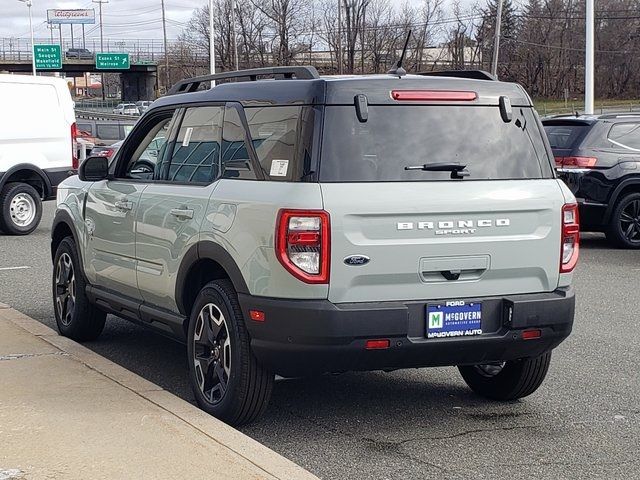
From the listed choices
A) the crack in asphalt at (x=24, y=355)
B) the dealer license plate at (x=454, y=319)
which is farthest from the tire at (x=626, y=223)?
the dealer license plate at (x=454, y=319)

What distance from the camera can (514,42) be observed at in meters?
95.4

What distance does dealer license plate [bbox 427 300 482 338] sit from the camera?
5379 millimetres

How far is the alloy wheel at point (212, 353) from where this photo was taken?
18.7 feet

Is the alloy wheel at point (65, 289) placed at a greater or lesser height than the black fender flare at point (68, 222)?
lesser

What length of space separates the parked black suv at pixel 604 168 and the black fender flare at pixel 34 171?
789cm

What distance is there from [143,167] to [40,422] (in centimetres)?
225

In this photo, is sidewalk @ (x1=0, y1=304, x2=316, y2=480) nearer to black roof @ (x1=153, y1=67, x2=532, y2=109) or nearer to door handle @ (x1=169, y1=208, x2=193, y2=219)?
door handle @ (x1=169, y1=208, x2=193, y2=219)

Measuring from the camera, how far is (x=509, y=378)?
6328 mm

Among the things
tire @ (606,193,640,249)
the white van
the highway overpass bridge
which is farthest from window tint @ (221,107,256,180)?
the highway overpass bridge

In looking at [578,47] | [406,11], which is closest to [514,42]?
[578,47]

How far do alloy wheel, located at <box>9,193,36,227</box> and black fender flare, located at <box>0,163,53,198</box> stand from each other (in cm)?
29

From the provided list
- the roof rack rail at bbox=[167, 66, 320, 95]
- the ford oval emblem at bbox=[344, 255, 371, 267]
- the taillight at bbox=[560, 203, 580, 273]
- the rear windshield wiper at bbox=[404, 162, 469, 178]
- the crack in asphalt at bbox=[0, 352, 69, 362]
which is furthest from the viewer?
the crack in asphalt at bbox=[0, 352, 69, 362]

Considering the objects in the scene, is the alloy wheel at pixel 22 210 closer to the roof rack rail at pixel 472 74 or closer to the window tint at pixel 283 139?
the roof rack rail at pixel 472 74

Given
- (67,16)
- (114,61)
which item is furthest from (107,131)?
(67,16)
